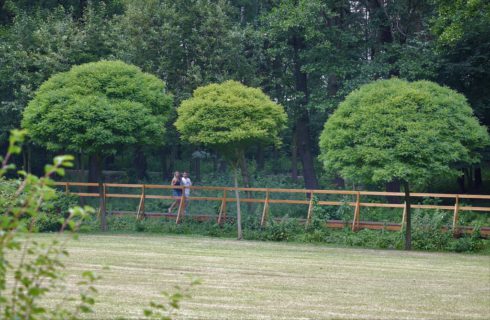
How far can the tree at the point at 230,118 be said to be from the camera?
1033 inches

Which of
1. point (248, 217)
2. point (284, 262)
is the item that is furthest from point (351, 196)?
point (284, 262)

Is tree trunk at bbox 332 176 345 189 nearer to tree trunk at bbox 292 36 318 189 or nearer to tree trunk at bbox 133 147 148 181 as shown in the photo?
tree trunk at bbox 292 36 318 189

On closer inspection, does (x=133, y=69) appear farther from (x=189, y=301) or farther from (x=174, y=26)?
(x=189, y=301)

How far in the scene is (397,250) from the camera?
24125 mm

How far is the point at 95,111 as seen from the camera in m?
27.3

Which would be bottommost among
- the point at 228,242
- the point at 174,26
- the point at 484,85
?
the point at 228,242

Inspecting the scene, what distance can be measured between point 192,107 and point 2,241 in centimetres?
2236

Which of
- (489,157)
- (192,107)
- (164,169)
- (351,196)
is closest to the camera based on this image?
(192,107)

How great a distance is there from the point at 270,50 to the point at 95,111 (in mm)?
11894

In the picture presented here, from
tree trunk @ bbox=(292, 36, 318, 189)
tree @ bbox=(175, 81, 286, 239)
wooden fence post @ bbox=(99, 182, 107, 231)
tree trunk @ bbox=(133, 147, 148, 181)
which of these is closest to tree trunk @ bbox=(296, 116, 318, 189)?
tree trunk @ bbox=(292, 36, 318, 189)

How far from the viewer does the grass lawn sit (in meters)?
11.7

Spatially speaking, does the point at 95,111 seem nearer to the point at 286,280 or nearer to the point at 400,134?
the point at 400,134

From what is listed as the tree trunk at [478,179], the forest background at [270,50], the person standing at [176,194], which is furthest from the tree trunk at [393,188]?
the person standing at [176,194]

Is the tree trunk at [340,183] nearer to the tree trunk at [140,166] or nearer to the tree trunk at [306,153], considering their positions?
the tree trunk at [306,153]
